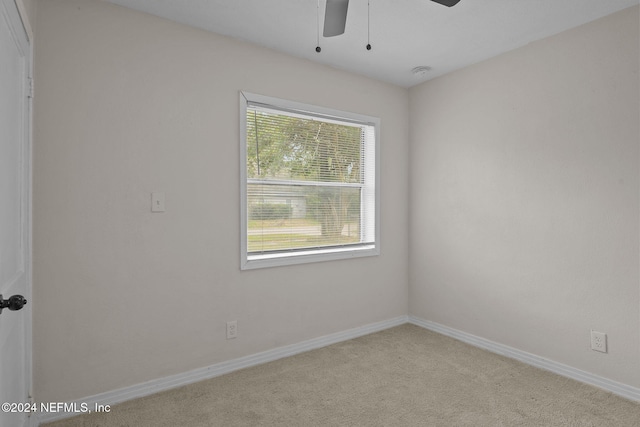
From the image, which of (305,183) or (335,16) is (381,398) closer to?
(305,183)

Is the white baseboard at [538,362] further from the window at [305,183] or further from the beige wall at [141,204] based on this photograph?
the beige wall at [141,204]

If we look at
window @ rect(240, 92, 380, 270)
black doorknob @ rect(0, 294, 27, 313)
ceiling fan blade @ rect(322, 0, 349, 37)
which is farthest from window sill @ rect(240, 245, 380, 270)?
ceiling fan blade @ rect(322, 0, 349, 37)

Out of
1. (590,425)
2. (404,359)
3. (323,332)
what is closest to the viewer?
(590,425)

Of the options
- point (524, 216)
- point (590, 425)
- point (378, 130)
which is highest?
point (378, 130)

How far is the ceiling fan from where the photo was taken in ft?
5.93

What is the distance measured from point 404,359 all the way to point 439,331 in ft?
2.54

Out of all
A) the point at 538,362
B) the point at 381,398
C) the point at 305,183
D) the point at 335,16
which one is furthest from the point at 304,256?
the point at 538,362

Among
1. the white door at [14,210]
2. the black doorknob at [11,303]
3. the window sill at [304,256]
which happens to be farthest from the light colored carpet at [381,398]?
the black doorknob at [11,303]

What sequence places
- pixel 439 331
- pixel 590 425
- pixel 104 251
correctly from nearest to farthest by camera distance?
pixel 590 425 < pixel 104 251 < pixel 439 331

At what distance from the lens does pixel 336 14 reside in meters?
1.88

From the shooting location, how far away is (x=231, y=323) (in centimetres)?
279

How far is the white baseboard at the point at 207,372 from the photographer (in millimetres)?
2264

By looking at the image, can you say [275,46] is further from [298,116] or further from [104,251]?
[104,251]

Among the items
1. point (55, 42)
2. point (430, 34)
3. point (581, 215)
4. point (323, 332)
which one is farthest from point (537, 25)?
point (55, 42)
